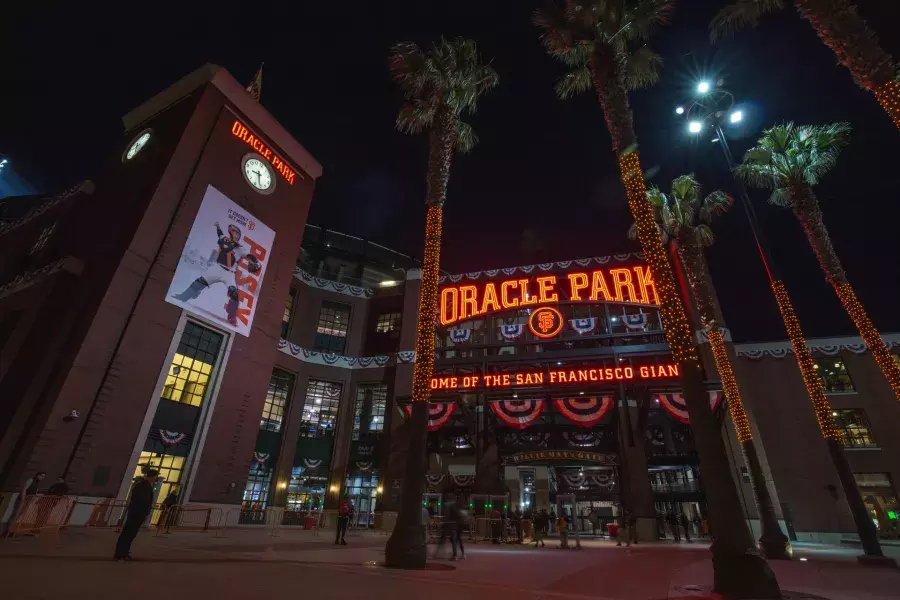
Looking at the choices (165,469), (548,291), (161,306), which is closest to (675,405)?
(548,291)

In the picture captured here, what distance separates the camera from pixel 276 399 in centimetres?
3130

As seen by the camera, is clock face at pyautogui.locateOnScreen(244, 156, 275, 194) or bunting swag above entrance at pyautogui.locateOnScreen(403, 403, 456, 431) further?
clock face at pyautogui.locateOnScreen(244, 156, 275, 194)

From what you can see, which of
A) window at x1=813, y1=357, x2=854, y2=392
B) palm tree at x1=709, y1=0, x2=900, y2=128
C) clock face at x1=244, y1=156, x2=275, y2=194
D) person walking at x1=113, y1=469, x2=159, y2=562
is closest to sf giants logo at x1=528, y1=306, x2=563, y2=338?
window at x1=813, y1=357, x2=854, y2=392

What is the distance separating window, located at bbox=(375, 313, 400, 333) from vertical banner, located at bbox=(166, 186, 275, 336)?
10757mm

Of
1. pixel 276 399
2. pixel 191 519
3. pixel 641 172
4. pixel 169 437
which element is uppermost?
pixel 641 172

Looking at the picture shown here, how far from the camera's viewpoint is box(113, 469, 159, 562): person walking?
27.7ft

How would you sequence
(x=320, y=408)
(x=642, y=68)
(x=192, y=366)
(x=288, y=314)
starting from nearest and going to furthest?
(x=642, y=68)
(x=192, y=366)
(x=320, y=408)
(x=288, y=314)

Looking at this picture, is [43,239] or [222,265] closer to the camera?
[222,265]

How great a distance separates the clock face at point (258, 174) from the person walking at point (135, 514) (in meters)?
23.2

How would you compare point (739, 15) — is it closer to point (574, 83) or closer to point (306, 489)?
point (574, 83)

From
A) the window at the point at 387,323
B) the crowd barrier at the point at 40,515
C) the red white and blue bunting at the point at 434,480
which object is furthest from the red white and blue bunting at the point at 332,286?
the crowd barrier at the point at 40,515

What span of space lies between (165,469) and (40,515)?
8.79 metres

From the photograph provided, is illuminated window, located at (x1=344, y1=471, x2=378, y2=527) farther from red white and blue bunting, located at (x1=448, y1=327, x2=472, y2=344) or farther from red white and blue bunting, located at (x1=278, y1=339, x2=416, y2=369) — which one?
red white and blue bunting, located at (x1=448, y1=327, x2=472, y2=344)

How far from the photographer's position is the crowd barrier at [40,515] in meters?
12.5
